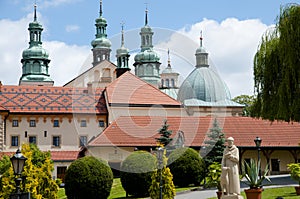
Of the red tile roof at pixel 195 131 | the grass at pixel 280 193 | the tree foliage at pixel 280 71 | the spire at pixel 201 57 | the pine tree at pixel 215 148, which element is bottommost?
the grass at pixel 280 193

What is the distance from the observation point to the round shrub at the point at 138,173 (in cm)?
3000

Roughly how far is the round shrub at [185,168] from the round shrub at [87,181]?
4.29 metres

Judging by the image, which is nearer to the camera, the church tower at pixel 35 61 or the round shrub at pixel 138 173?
the round shrub at pixel 138 173

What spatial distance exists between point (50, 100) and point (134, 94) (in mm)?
8184

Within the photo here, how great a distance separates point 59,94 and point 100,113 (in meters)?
5.27

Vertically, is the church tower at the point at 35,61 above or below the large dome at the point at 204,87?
above

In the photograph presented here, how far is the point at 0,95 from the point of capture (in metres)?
55.4

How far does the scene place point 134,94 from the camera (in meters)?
56.4

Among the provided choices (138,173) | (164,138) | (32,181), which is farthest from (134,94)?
(32,181)

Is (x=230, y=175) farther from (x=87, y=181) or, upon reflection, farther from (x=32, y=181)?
(x=87, y=181)

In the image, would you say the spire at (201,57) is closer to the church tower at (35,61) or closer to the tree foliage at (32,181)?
the church tower at (35,61)

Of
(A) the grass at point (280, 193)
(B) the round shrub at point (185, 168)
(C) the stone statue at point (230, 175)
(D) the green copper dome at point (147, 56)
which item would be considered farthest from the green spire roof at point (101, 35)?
(C) the stone statue at point (230, 175)

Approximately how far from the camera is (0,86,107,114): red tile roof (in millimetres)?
54531

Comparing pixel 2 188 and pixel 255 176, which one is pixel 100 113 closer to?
pixel 2 188
